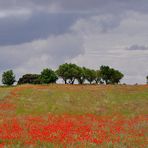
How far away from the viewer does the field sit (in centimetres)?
2539

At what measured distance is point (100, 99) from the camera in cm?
5753

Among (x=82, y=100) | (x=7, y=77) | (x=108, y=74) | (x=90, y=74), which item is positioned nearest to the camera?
(x=82, y=100)

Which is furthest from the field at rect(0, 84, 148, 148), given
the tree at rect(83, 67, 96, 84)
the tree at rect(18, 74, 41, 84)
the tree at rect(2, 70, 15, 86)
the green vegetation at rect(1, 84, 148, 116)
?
the tree at rect(83, 67, 96, 84)

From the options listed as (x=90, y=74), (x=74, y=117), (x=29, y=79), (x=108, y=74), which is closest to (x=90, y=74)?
(x=90, y=74)

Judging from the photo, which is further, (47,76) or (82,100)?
(47,76)

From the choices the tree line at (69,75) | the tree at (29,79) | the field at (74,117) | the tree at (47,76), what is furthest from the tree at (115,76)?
the field at (74,117)

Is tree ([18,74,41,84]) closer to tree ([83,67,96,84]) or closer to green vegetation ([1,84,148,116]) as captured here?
tree ([83,67,96,84])

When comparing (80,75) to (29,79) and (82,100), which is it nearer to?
(29,79)

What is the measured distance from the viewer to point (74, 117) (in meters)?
41.8

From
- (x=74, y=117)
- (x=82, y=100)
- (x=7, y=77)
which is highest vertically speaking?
(x=7, y=77)

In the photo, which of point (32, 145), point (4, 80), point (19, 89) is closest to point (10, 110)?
point (19, 89)

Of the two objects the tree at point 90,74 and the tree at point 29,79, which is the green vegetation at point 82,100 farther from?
the tree at point 90,74

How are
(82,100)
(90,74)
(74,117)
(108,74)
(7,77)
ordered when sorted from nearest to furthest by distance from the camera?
(74,117) < (82,100) < (7,77) < (108,74) < (90,74)

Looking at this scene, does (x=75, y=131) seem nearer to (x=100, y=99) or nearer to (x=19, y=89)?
(x=100, y=99)
